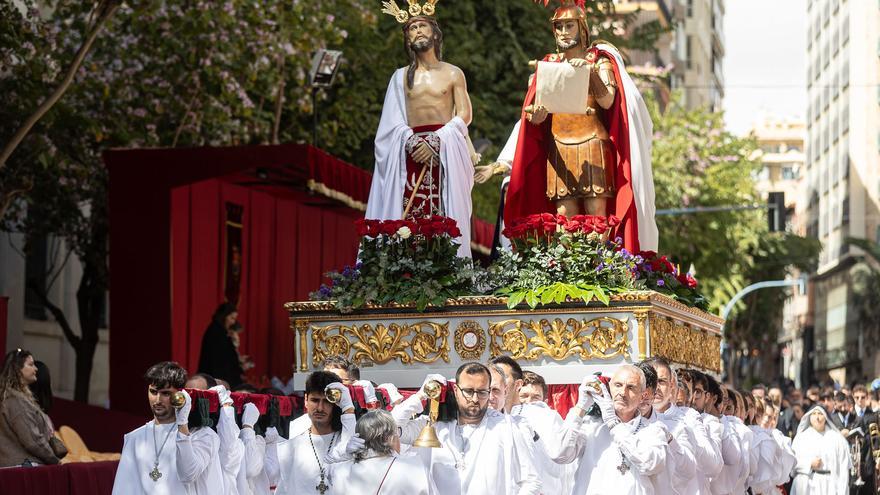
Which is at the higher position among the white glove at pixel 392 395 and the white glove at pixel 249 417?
the white glove at pixel 392 395

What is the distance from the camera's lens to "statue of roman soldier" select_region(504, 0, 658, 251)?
47.8 ft

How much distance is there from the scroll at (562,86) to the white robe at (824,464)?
6690 millimetres

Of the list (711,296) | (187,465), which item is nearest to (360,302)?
(187,465)

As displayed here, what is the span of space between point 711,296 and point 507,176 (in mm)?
27016

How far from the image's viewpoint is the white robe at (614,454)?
9805mm

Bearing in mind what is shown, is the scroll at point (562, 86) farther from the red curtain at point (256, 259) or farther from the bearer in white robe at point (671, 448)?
the red curtain at point (256, 259)

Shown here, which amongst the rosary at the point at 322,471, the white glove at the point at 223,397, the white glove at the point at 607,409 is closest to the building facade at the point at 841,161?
the white glove at the point at 607,409

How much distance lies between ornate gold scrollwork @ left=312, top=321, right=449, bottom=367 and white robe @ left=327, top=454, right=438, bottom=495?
4994 mm

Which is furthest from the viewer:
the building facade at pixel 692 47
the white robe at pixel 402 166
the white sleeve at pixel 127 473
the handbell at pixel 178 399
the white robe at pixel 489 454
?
the building facade at pixel 692 47

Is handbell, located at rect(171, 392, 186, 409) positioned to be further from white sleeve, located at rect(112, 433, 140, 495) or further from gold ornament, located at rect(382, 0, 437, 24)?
gold ornament, located at rect(382, 0, 437, 24)

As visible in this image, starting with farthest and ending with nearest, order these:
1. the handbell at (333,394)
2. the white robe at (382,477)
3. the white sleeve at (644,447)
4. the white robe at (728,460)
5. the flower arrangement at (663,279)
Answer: the flower arrangement at (663,279)
the white robe at (728,460)
the white sleeve at (644,447)
the handbell at (333,394)
the white robe at (382,477)

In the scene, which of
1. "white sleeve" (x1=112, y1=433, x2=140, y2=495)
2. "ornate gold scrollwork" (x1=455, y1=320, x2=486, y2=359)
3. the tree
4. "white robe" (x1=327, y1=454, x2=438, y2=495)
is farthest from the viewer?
Answer: the tree

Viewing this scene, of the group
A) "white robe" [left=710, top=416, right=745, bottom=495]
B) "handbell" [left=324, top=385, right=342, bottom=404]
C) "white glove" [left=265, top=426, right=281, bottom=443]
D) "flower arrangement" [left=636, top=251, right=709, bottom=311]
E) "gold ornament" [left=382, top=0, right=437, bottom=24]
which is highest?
"gold ornament" [left=382, top=0, right=437, bottom=24]

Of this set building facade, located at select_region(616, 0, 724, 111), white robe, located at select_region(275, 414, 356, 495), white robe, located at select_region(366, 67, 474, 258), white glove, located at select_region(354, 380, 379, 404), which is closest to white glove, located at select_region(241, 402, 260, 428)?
white glove, located at select_region(354, 380, 379, 404)
